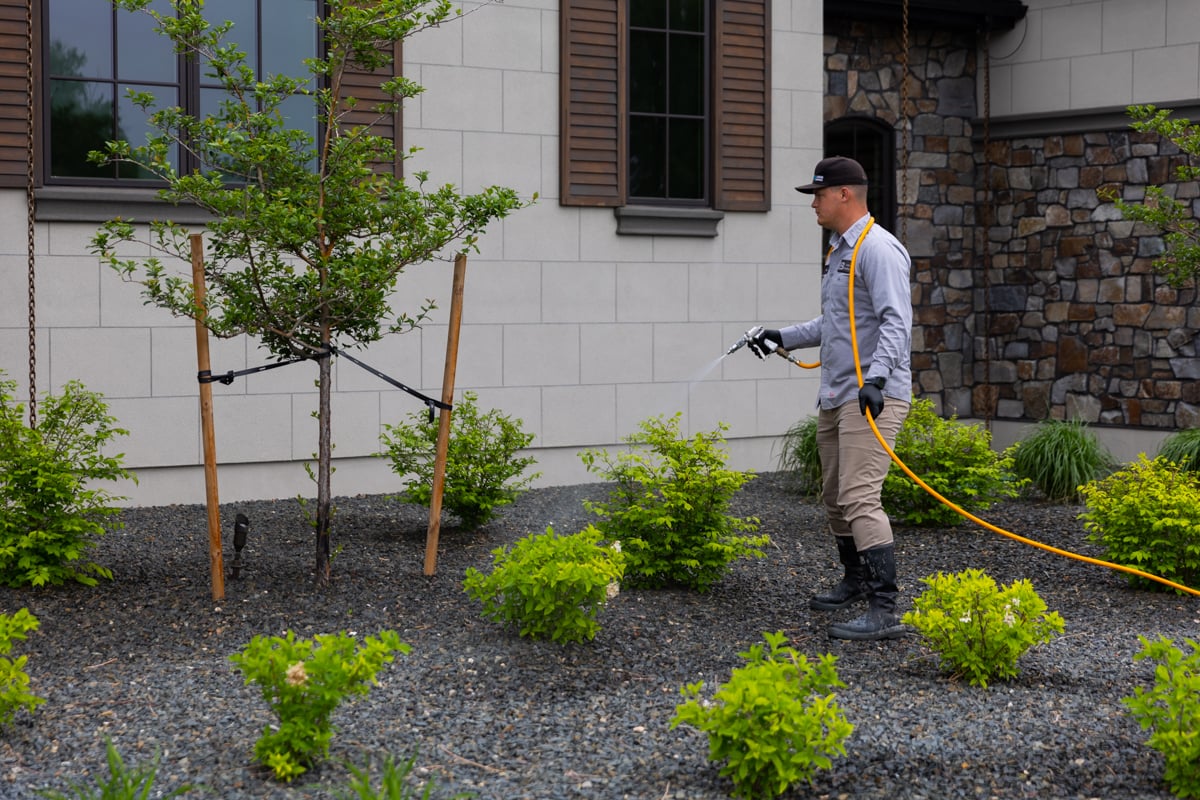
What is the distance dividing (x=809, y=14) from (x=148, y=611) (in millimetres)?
6578

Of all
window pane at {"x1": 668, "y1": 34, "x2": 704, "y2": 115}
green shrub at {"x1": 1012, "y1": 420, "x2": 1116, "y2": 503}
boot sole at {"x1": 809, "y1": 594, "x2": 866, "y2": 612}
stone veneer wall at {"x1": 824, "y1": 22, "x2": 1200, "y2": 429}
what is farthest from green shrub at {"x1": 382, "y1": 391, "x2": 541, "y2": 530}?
stone veneer wall at {"x1": 824, "y1": 22, "x2": 1200, "y2": 429}

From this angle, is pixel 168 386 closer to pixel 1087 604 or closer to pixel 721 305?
pixel 721 305

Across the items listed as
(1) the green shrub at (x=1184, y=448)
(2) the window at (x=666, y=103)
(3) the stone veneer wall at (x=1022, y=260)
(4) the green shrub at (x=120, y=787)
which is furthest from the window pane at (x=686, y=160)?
(4) the green shrub at (x=120, y=787)

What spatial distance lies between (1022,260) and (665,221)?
13.6 feet

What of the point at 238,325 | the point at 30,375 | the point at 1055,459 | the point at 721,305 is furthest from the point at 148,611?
the point at 1055,459

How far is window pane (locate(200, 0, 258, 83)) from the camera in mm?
7746

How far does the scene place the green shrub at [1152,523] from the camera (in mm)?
5930

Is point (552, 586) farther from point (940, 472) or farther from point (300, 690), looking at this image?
point (940, 472)

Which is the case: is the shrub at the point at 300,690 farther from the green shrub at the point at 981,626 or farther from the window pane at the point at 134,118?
the window pane at the point at 134,118

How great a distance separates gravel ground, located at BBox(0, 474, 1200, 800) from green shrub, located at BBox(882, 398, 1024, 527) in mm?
884

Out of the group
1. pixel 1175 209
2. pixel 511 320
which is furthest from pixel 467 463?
pixel 1175 209

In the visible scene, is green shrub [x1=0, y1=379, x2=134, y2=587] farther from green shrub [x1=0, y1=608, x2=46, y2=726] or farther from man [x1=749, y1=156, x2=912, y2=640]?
man [x1=749, y1=156, x2=912, y2=640]

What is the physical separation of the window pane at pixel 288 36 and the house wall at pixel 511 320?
0.61m

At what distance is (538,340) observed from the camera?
Result: 8.78m
